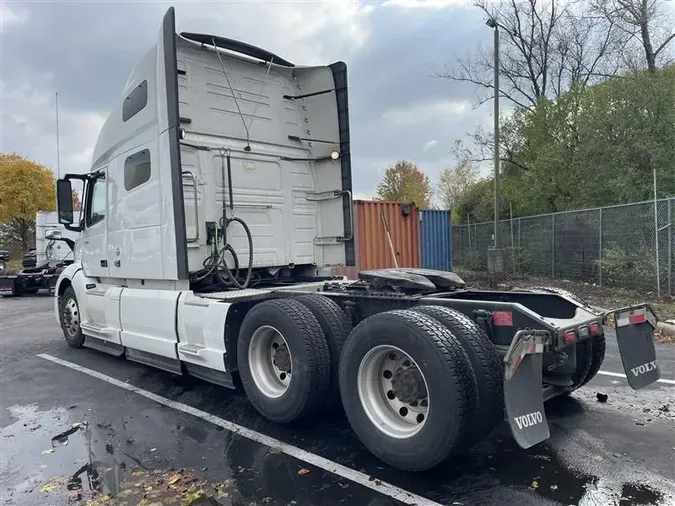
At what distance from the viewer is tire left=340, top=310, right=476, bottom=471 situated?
10.6 feet

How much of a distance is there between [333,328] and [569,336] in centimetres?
185

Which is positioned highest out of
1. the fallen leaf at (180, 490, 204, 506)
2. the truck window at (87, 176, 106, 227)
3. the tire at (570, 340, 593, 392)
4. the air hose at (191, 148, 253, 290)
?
the truck window at (87, 176, 106, 227)

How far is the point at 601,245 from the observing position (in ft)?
43.5

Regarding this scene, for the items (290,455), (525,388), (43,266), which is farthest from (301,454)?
(43,266)

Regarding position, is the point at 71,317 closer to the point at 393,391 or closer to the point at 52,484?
the point at 52,484

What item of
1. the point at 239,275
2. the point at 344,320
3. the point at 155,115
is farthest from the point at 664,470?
the point at 155,115

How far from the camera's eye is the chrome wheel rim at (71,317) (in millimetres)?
8078

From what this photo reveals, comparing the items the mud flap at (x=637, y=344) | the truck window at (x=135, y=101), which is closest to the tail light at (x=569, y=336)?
the mud flap at (x=637, y=344)

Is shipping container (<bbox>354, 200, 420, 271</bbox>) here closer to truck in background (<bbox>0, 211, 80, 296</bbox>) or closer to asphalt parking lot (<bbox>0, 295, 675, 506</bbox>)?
asphalt parking lot (<bbox>0, 295, 675, 506</bbox>)

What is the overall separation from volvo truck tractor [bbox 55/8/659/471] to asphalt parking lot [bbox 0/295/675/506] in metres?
0.26

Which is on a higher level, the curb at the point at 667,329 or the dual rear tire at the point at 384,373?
the dual rear tire at the point at 384,373

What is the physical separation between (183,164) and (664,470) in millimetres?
5248

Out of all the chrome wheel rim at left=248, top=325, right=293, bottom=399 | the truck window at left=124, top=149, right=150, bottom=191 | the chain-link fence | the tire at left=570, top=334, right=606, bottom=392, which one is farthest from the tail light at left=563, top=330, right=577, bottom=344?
the chain-link fence

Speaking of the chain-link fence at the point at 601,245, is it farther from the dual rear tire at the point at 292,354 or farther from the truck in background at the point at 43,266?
the truck in background at the point at 43,266
